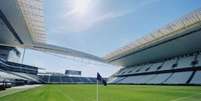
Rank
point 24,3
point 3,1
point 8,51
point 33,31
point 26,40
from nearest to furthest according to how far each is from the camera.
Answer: point 3,1
point 24,3
point 33,31
point 26,40
point 8,51

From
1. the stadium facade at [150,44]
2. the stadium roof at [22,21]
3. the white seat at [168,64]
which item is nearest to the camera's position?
the stadium roof at [22,21]

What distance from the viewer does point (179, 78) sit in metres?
42.3

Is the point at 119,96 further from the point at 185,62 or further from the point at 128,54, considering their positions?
the point at 128,54

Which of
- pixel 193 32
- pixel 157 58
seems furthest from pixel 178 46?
pixel 157 58

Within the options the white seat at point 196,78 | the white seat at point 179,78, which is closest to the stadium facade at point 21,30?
the white seat at point 179,78

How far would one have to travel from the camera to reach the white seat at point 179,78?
4024 cm

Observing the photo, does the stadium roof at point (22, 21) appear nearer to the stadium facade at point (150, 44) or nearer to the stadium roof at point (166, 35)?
the stadium facade at point (150, 44)

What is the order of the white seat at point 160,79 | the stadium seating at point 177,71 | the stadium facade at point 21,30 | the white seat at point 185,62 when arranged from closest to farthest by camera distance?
the stadium facade at point 21,30 < the stadium seating at point 177,71 < the white seat at point 185,62 < the white seat at point 160,79

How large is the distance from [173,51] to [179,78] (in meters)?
9.47

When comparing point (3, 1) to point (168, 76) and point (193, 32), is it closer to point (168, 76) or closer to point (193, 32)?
point (193, 32)

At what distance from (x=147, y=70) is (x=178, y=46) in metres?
17.2

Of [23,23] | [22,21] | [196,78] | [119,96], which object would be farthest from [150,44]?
[119,96]

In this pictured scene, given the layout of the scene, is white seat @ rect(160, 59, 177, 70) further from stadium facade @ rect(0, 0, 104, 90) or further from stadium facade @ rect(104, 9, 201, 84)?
stadium facade @ rect(0, 0, 104, 90)

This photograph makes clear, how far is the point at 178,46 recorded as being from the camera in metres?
45.2
